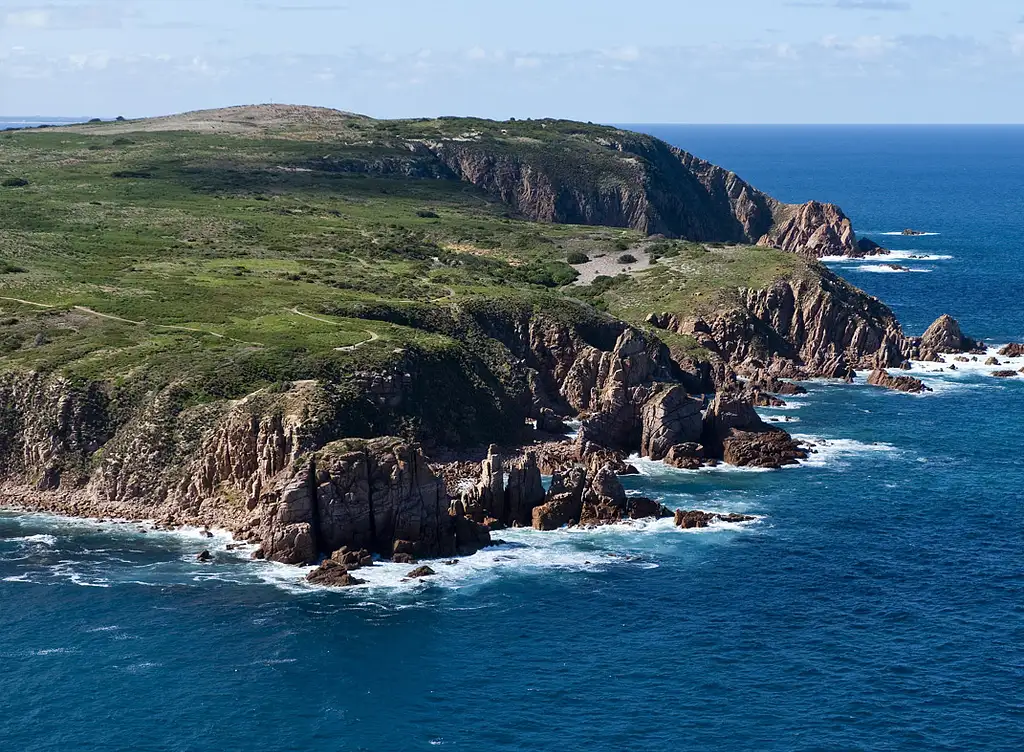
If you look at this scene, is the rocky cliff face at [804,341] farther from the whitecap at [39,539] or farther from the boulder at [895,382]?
the whitecap at [39,539]

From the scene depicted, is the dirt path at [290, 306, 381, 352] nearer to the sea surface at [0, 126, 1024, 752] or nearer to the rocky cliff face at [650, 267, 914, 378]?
the sea surface at [0, 126, 1024, 752]

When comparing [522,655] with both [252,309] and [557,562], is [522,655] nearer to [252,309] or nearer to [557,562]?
[557,562]

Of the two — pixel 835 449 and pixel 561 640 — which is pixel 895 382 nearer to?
pixel 835 449

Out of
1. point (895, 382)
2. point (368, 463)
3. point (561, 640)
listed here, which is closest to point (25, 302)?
point (368, 463)

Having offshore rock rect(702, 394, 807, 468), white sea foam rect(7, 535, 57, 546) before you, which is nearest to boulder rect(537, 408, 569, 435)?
offshore rock rect(702, 394, 807, 468)

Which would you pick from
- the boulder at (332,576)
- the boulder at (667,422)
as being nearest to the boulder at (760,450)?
the boulder at (667,422)

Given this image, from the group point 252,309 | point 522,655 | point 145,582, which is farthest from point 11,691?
point 252,309
